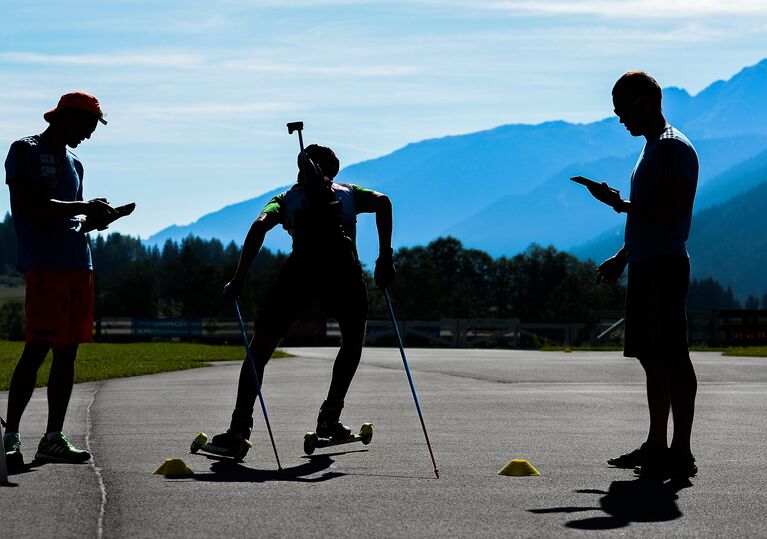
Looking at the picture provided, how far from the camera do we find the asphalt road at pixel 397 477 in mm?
5133

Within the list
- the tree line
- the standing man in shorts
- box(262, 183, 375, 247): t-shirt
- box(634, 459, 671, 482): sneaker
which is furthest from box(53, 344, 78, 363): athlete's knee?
the tree line

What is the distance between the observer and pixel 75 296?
7234mm

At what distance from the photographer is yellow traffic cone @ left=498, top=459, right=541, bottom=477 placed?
668cm

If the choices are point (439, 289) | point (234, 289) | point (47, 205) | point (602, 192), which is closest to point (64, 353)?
point (47, 205)

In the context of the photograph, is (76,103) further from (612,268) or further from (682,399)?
(682,399)

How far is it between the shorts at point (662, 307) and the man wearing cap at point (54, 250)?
301 cm

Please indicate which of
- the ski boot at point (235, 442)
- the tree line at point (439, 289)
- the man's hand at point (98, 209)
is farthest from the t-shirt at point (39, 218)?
the tree line at point (439, 289)

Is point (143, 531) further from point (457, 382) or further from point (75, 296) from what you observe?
point (457, 382)

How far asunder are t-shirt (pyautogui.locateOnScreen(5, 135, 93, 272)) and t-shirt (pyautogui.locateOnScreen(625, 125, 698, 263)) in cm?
306

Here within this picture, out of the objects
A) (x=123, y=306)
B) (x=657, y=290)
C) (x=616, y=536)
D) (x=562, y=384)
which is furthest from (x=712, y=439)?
(x=123, y=306)

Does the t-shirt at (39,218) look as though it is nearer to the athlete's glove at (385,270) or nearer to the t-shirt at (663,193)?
the athlete's glove at (385,270)

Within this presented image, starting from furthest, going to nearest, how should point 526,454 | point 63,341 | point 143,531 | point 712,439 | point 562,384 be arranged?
point 562,384 < point 712,439 < point 526,454 < point 63,341 < point 143,531

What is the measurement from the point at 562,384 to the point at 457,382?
1.33 meters

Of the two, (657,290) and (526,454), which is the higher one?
(657,290)
